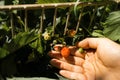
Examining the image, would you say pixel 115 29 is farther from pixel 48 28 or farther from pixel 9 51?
pixel 9 51

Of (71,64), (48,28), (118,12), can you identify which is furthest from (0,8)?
(118,12)

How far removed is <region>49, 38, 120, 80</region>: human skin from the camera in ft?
5.56

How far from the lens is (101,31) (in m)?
1.83

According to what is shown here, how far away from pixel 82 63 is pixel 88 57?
5 centimetres

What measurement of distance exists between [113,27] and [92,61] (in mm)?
238

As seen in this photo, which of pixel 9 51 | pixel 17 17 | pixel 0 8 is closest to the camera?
pixel 0 8

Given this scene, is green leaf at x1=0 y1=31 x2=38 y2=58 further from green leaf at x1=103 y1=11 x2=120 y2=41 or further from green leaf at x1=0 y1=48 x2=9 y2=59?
green leaf at x1=103 y1=11 x2=120 y2=41

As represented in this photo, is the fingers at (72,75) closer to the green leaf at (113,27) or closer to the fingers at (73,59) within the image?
the fingers at (73,59)

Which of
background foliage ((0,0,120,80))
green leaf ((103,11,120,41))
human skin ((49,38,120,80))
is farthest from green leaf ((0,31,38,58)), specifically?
green leaf ((103,11,120,41))

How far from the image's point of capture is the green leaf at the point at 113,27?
1.74 m

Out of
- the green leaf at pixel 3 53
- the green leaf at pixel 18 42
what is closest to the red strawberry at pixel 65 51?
the green leaf at pixel 18 42

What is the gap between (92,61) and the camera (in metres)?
1.82

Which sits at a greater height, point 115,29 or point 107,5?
point 107,5

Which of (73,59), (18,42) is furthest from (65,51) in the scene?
(18,42)
